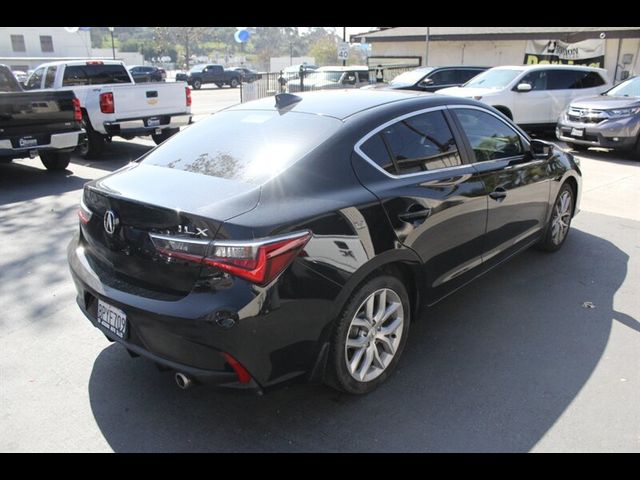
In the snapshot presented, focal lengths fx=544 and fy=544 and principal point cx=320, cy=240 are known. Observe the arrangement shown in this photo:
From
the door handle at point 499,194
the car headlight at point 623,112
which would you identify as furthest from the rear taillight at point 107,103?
the car headlight at point 623,112

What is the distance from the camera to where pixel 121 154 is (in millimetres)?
11242

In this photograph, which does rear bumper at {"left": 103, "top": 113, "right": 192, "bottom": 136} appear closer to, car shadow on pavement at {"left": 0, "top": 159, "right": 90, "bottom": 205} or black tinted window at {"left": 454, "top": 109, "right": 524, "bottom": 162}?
car shadow on pavement at {"left": 0, "top": 159, "right": 90, "bottom": 205}

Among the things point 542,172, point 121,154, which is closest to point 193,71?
point 121,154

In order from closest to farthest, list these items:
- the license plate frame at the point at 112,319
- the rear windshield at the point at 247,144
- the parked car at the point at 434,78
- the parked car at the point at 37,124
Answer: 1. the license plate frame at the point at 112,319
2. the rear windshield at the point at 247,144
3. the parked car at the point at 37,124
4. the parked car at the point at 434,78

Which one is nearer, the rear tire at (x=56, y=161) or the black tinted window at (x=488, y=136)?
the black tinted window at (x=488, y=136)

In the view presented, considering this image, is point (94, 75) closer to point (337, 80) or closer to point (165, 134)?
point (165, 134)

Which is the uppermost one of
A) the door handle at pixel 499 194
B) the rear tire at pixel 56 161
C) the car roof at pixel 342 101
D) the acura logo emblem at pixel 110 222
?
the car roof at pixel 342 101

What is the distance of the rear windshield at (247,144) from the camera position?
3.02 m

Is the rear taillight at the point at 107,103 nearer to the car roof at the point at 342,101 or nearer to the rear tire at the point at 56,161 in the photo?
the rear tire at the point at 56,161

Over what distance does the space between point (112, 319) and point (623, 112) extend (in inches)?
417

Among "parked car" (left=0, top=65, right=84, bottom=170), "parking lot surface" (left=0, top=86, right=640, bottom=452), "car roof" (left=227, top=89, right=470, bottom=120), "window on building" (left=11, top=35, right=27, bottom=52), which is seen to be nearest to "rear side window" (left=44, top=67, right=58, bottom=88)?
"parked car" (left=0, top=65, right=84, bottom=170)

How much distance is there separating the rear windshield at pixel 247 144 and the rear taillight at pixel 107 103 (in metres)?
7.04
